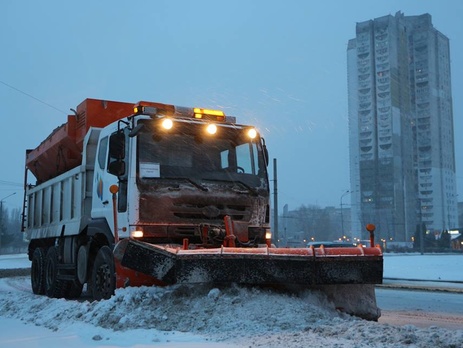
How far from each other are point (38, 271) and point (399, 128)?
10158cm

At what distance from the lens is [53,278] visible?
12.5 metres

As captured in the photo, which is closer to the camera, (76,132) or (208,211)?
(208,211)

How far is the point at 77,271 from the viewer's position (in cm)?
1081

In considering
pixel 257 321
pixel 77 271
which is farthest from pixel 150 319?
pixel 77 271

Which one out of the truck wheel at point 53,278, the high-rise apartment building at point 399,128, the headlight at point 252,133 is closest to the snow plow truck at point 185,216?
the headlight at point 252,133

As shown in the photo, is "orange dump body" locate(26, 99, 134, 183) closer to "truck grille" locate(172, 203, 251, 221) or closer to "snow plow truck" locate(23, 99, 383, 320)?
"snow plow truck" locate(23, 99, 383, 320)

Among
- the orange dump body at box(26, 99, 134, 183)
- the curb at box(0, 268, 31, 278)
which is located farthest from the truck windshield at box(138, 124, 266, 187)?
the curb at box(0, 268, 31, 278)

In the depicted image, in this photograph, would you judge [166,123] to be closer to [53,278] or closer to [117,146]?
[117,146]

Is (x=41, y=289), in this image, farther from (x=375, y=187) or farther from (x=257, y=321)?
(x=375, y=187)

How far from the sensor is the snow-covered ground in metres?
6.13

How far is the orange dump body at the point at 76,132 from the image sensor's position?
11.3 m

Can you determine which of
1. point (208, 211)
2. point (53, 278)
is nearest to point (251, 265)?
point (208, 211)

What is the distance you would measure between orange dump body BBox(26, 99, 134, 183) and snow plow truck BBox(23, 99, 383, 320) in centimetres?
10

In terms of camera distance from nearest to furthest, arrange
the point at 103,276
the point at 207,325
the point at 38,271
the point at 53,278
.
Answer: the point at 207,325, the point at 103,276, the point at 53,278, the point at 38,271
